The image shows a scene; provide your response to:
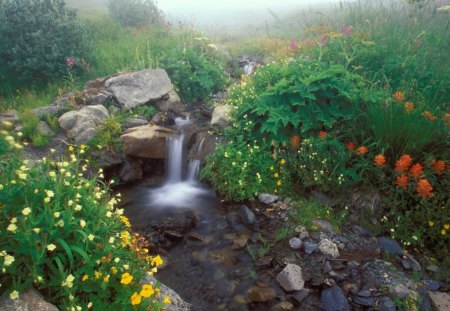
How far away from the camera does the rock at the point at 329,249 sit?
5191mm

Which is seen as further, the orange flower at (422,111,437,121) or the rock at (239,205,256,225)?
the rock at (239,205,256,225)

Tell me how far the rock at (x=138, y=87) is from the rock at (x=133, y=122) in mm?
624

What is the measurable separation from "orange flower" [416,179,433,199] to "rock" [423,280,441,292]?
1.21m

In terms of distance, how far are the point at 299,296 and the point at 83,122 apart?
241 inches

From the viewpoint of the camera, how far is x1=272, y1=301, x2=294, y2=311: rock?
4.38 m

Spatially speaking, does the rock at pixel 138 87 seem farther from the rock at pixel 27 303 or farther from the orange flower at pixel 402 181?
the orange flower at pixel 402 181

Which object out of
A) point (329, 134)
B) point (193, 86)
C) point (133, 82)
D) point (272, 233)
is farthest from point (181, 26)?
point (272, 233)

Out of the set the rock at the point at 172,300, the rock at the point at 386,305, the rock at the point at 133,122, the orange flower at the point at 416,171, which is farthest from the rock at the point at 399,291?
the rock at the point at 133,122

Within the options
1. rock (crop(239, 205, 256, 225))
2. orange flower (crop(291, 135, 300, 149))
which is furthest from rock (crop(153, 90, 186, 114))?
rock (crop(239, 205, 256, 225))

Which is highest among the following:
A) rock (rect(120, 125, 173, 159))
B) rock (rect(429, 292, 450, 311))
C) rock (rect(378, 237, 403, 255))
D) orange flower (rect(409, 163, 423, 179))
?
orange flower (rect(409, 163, 423, 179))

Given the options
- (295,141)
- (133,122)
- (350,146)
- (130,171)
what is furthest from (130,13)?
(350,146)

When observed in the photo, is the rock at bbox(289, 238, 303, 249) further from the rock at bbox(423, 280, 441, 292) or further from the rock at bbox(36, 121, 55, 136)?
the rock at bbox(36, 121, 55, 136)

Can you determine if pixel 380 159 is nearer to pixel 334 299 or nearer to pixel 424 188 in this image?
pixel 424 188

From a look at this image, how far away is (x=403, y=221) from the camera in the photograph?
545 centimetres
